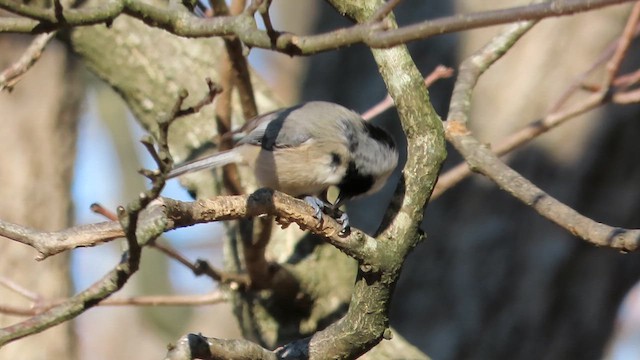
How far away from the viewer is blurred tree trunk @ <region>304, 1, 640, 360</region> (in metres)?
2.38

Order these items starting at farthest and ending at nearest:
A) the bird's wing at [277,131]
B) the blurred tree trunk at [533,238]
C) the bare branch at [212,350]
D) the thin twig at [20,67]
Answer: the blurred tree trunk at [533,238], the bird's wing at [277,131], the thin twig at [20,67], the bare branch at [212,350]

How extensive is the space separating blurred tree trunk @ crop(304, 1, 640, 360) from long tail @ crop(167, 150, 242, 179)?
24.1 inches

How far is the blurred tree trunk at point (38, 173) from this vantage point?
2.18 metres

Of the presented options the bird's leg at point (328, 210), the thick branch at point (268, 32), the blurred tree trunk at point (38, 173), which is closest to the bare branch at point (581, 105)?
the bird's leg at point (328, 210)

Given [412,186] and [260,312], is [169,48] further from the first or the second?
[412,186]

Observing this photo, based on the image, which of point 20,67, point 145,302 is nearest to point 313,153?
point 145,302

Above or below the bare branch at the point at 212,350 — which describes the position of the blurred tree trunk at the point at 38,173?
above

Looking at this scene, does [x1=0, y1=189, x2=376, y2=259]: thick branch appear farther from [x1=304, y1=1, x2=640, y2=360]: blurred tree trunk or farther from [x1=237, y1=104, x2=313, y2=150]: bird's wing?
[x1=304, y1=1, x2=640, y2=360]: blurred tree trunk

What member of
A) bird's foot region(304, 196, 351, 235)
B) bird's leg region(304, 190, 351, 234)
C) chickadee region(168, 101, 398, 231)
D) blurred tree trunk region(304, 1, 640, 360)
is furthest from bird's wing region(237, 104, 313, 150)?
blurred tree trunk region(304, 1, 640, 360)

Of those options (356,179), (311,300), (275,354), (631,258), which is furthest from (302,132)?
(631,258)

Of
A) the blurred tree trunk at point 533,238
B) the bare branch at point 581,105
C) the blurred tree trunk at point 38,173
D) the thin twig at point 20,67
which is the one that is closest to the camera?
the thin twig at point 20,67

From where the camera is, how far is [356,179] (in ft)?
5.99

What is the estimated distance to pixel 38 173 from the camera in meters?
2.28

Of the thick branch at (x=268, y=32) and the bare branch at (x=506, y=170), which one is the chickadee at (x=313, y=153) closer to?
the bare branch at (x=506, y=170)
